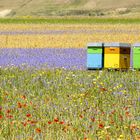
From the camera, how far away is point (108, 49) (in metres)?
20.3

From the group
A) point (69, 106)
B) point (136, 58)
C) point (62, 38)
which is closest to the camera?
point (69, 106)

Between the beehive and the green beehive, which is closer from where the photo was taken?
the green beehive

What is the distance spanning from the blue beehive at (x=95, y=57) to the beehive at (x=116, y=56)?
0.17m

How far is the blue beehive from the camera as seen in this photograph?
20094 mm

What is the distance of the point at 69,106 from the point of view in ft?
38.4

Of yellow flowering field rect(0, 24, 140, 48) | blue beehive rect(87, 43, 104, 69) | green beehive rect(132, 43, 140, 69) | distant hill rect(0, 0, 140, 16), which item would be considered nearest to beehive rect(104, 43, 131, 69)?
blue beehive rect(87, 43, 104, 69)

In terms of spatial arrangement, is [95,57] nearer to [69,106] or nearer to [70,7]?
[69,106]

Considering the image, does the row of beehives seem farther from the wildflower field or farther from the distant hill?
the distant hill

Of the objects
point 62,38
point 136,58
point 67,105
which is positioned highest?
point 136,58

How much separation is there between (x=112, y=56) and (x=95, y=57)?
0.58 metres

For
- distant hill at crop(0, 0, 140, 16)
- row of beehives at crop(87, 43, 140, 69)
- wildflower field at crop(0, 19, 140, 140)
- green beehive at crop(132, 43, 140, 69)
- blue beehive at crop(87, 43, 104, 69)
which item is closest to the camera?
wildflower field at crop(0, 19, 140, 140)

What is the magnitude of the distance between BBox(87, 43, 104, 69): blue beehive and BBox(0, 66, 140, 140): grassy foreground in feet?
6.39

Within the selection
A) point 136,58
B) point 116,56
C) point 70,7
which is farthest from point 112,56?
point 70,7

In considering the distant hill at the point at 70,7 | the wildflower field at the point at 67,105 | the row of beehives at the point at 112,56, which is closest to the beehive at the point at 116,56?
the row of beehives at the point at 112,56
